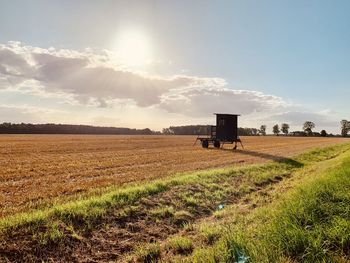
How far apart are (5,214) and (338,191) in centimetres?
926

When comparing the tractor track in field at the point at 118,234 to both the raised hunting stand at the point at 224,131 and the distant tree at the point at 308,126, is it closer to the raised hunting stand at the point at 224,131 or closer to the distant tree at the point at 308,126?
the raised hunting stand at the point at 224,131

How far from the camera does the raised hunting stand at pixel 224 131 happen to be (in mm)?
45062

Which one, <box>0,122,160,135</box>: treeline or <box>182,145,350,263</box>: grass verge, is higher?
<box>0,122,160,135</box>: treeline

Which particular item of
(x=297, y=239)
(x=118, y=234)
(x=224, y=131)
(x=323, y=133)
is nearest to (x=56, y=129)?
(x=224, y=131)

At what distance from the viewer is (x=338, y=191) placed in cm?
1003

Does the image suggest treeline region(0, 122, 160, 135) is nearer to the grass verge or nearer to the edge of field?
the edge of field

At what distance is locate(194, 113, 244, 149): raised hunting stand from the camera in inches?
1774

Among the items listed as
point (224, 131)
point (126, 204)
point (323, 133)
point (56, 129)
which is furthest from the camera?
point (323, 133)

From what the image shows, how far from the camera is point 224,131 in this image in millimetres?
45250

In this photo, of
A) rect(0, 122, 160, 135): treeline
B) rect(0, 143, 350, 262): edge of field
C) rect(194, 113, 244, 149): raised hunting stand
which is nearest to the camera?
rect(0, 143, 350, 262): edge of field

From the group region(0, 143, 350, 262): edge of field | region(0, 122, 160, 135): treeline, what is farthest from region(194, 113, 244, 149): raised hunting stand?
region(0, 122, 160, 135): treeline

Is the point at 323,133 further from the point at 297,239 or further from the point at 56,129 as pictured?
the point at 297,239

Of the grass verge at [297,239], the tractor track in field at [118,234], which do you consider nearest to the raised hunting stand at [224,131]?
the tractor track in field at [118,234]

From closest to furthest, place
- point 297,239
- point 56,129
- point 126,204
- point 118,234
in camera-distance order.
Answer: point 297,239
point 118,234
point 126,204
point 56,129
